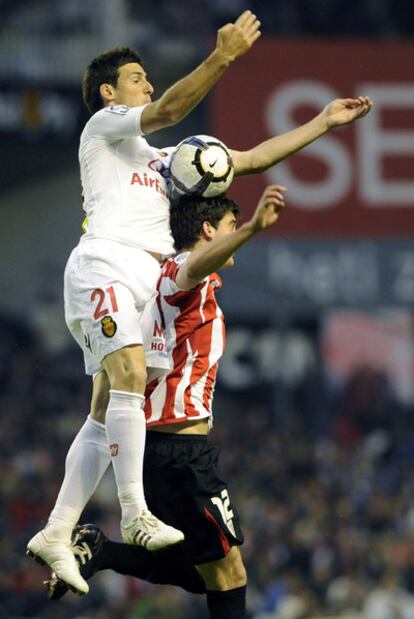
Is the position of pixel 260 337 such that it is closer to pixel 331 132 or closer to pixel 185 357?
pixel 331 132

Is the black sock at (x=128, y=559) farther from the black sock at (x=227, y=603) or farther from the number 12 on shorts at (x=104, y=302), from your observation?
the number 12 on shorts at (x=104, y=302)

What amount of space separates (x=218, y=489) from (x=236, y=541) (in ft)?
0.81

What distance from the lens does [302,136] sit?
6.97 meters

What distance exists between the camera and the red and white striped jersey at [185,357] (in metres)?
6.79

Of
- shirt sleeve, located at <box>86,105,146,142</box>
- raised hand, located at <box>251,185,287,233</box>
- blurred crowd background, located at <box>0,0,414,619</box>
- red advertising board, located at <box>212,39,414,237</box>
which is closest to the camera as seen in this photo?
raised hand, located at <box>251,185,287,233</box>

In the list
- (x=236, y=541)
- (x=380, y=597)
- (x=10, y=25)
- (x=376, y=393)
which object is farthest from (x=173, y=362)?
(x=10, y=25)

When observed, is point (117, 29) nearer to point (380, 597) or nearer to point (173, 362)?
point (380, 597)

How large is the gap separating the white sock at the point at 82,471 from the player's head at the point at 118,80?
1464 millimetres

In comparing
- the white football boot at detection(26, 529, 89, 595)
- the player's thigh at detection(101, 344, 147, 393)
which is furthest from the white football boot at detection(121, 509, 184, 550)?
the player's thigh at detection(101, 344, 147, 393)

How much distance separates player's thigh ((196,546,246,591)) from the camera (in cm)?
692

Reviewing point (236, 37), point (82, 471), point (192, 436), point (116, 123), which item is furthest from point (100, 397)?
point (236, 37)

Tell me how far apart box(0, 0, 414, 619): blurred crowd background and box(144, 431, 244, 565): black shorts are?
24.5ft

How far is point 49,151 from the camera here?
20891mm

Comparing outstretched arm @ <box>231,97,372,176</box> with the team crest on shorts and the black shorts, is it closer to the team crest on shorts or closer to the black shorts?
the team crest on shorts
